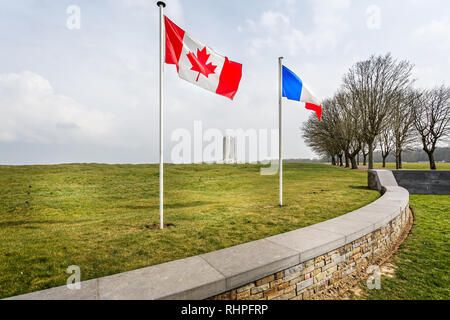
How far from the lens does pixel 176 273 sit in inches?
92.0

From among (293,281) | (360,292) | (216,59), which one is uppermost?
(216,59)

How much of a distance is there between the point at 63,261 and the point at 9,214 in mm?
7166

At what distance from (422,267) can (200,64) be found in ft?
22.0

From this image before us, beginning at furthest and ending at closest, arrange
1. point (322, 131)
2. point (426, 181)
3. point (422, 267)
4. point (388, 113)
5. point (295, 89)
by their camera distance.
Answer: point (322, 131)
point (388, 113)
point (426, 181)
point (295, 89)
point (422, 267)

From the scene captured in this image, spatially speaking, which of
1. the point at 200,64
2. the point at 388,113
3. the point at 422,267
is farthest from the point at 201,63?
the point at 388,113

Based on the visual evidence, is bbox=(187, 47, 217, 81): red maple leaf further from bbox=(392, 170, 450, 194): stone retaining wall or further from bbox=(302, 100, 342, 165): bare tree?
bbox=(302, 100, 342, 165): bare tree

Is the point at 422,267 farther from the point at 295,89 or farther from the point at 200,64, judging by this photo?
the point at 200,64

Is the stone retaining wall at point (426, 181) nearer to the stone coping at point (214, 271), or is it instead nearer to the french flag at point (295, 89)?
the french flag at point (295, 89)

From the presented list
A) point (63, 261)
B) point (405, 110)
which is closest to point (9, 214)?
point (63, 261)

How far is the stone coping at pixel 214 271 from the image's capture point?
78.0 inches

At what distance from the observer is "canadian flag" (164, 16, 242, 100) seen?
4.95m

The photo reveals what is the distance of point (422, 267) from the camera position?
3840 mm

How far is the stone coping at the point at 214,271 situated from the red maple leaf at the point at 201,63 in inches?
176
